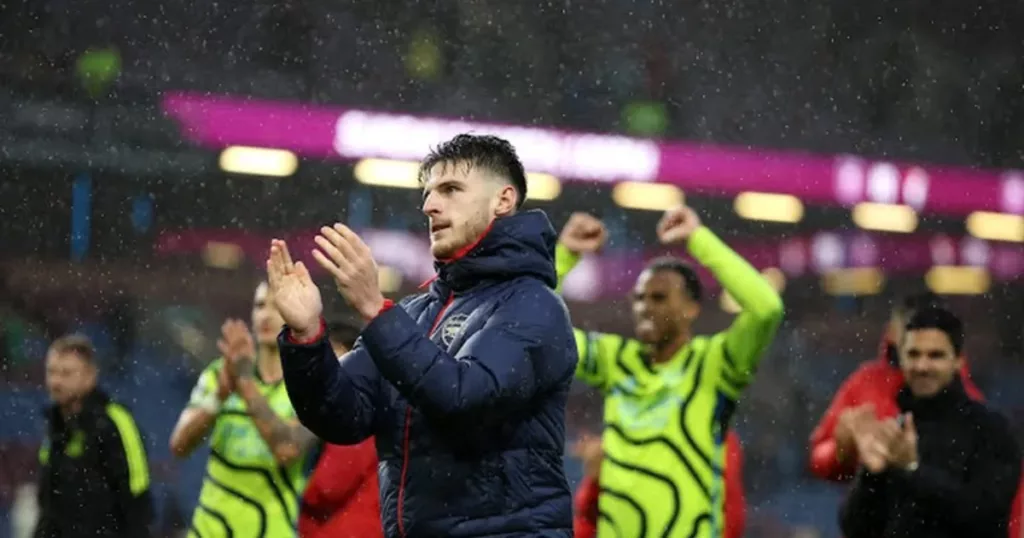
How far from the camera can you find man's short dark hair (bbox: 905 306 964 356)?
14.5ft

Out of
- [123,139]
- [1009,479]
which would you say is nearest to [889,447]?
[1009,479]

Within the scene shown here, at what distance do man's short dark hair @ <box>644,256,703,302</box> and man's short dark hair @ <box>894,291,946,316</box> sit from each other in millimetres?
606

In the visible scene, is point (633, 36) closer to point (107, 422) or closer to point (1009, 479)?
point (107, 422)

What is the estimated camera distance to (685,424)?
4.78 m

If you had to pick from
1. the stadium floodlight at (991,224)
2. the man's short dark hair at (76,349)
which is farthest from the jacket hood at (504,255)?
the stadium floodlight at (991,224)

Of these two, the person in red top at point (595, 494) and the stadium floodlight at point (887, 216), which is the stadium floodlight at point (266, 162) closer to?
the stadium floodlight at point (887, 216)

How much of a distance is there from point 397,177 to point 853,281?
5658mm

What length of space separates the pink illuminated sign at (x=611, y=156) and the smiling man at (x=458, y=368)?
9.01 metres

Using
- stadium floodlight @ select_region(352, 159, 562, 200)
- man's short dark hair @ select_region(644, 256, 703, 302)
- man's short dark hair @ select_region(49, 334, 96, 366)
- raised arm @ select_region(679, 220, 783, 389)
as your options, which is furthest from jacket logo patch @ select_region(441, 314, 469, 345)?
stadium floodlight @ select_region(352, 159, 562, 200)

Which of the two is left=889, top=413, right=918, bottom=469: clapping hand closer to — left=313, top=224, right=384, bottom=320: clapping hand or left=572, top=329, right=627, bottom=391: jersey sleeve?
left=572, top=329, right=627, bottom=391: jersey sleeve

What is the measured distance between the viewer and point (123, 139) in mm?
13555

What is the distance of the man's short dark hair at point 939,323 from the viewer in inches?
174

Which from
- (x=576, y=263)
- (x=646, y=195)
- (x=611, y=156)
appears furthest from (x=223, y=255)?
(x=576, y=263)

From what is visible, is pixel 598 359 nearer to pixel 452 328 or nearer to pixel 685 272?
pixel 685 272
